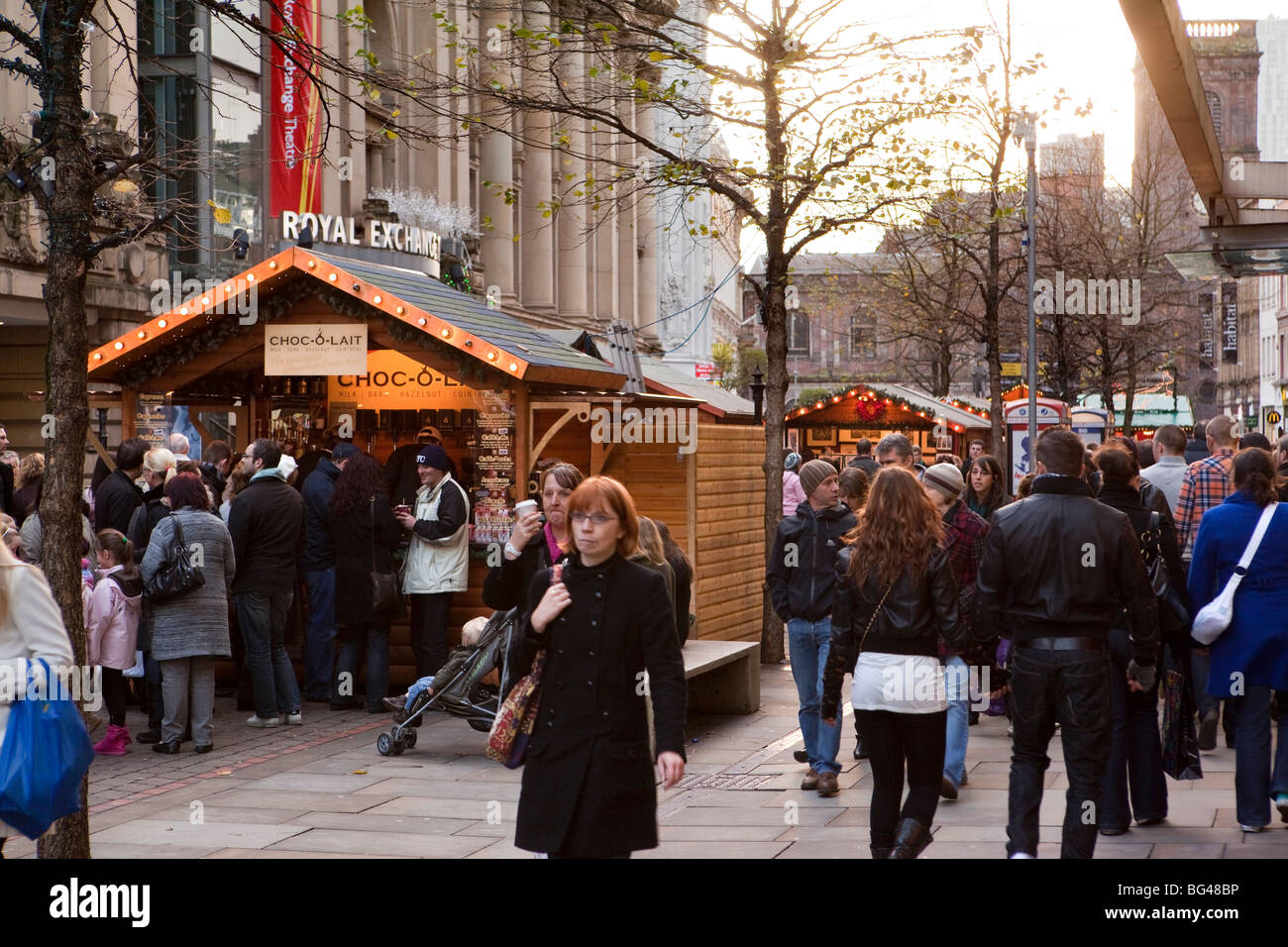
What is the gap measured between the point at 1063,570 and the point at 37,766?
4192 millimetres

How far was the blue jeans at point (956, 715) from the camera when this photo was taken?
8.78 m


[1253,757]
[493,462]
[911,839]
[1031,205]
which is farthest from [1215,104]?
[911,839]

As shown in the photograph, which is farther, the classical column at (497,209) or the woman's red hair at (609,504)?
the classical column at (497,209)

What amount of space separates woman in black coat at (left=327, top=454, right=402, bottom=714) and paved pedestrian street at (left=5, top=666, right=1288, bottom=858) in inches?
30.9

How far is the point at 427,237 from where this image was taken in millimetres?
18875

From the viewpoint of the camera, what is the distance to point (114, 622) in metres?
11.0

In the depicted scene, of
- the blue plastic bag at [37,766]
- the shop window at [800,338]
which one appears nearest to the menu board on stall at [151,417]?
the blue plastic bag at [37,766]

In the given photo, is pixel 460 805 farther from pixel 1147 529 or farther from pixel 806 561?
pixel 1147 529

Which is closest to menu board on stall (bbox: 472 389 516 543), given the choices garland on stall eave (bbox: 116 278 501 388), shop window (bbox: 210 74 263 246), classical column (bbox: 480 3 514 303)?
garland on stall eave (bbox: 116 278 501 388)

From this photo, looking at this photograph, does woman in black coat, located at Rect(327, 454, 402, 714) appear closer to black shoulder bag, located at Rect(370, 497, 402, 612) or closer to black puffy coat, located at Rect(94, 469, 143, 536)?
black shoulder bag, located at Rect(370, 497, 402, 612)

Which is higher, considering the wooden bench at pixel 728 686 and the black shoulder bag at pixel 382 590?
the black shoulder bag at pixel 382 590

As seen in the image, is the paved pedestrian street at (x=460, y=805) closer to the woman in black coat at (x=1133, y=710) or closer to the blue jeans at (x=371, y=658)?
the woman in black coat at (x=1133, y=710)

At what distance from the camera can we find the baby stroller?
10.4 m

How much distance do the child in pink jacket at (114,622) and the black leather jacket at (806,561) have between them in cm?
448
